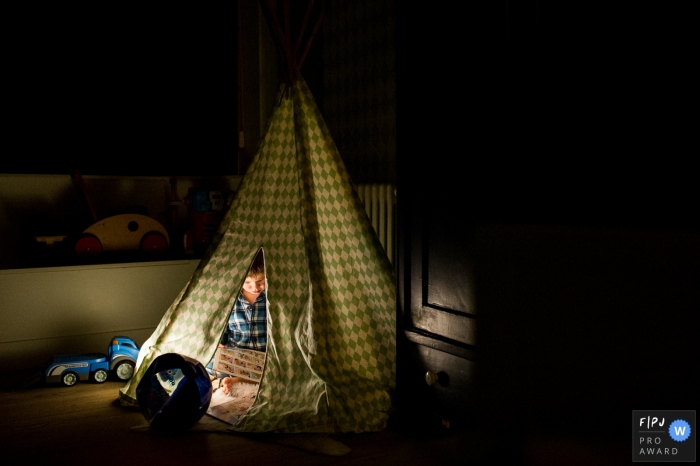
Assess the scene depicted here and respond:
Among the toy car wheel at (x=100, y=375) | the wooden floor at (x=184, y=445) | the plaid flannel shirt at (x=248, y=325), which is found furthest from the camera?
the toy car wheel at (x=100, y=375)

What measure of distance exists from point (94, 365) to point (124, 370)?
122 millimetres

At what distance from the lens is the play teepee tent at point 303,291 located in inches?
87.9

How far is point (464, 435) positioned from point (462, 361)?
0.25m

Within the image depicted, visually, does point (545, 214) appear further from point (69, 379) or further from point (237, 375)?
point (69, 379)

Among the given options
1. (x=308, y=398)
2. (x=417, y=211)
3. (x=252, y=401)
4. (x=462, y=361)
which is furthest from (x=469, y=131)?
(x=252, y=401)

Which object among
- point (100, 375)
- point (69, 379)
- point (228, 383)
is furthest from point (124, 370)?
point (228, 383)

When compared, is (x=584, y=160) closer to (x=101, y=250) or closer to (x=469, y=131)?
(x=469, y=131)

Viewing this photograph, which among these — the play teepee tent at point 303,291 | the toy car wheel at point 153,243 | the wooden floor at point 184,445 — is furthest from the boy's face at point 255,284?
the toy car wheel at point 153,243

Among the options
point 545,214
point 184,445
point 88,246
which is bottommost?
point 184,445

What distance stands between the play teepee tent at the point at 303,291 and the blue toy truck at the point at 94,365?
280 mm

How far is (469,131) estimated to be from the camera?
1.87 meters

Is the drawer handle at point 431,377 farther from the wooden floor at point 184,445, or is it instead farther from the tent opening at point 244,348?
the tent opening at point 244,348

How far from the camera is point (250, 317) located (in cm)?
262

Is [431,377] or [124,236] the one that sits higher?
[124,236]
